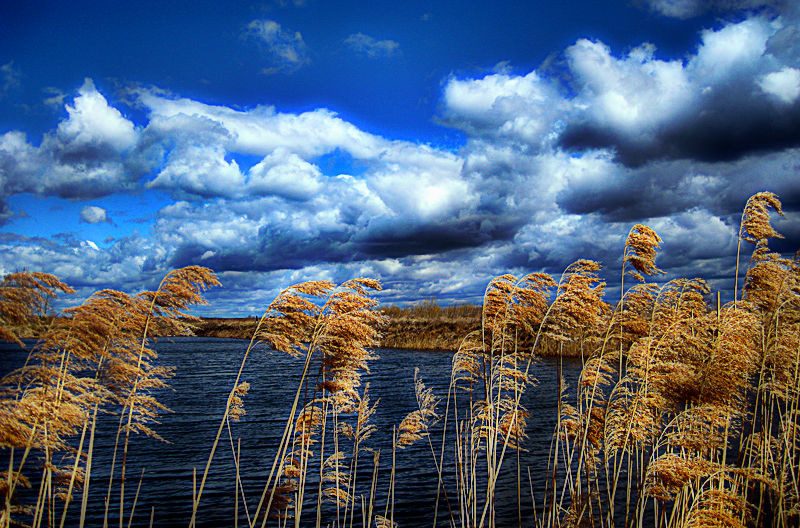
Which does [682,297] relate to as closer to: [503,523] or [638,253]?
[638,253]

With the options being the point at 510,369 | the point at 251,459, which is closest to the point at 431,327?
the point at 251,459

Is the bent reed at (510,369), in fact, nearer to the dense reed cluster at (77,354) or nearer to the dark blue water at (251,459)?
the dense reed cluster at (77,354)

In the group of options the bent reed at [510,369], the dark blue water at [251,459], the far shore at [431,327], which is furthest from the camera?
the far shore at [431,327]

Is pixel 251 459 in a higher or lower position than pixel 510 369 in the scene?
lower

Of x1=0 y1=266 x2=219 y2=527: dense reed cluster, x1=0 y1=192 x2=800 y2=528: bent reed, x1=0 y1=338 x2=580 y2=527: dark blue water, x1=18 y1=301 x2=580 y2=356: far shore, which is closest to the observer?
x1=0 y1=266 x2=219 y2=527: dense reed cluster

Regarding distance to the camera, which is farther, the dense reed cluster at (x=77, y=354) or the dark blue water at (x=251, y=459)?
the dark blue water at (x=251, y=459)

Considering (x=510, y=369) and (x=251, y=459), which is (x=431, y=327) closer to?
(x=251, y=459)

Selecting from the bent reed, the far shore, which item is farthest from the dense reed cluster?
the far shore

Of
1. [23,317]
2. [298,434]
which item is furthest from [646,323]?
[23,317]

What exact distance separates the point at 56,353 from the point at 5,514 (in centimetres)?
124

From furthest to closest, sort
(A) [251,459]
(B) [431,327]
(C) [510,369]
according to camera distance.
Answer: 1. (B) [431,327]
2. (A) [251,459]
3. (C) [510,369]

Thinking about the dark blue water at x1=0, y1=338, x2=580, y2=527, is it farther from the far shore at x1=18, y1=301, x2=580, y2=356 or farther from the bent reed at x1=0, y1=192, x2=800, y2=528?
the far shore at x1=18, y1=301, x2=580, y2=356

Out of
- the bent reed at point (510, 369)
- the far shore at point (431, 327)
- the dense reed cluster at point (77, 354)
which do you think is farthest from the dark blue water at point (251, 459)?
the far shore at point (431, 327)

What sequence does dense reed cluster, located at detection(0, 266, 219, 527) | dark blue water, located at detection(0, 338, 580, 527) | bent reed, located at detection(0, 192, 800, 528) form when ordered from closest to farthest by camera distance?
dense reed cluster, located at detection(0, 266, 219, 527), bent reed, located at detection(0, 192, 800, 528), dark blue water, located at detection(0, 338, 580, 527)
